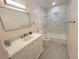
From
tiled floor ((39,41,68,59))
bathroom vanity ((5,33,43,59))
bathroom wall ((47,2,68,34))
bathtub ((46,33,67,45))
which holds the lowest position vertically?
tiled floor ((39,41,68,59))

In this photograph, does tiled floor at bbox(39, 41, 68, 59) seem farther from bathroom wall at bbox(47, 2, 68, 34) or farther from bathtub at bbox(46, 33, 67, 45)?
bathroom wall at bbox(47, 2, 68, 34)

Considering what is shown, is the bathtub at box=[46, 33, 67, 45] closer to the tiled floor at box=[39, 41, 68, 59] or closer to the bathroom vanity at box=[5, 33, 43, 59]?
the tiled floor at box=[39, 41, 68, 59]

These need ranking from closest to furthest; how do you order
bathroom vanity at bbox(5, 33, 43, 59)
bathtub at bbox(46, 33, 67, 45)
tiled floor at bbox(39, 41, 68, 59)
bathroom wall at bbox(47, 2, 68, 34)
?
bathroom vanity at bbox(5, 33, 43, 59), tiled floor at bbox(39, 41, 68, 59), bathtub at bbox(46, 33, 67, 45), bathroom wall at bbox(47, 2, 68, 34)

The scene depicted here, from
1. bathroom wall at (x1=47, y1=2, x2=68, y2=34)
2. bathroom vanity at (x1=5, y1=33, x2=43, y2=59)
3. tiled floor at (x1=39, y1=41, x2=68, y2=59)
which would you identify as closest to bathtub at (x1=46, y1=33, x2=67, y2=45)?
bathroom wall at (x1=47, y1=2, x2=68, y2=34)

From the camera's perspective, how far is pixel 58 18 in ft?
13.3

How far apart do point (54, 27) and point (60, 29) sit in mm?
425

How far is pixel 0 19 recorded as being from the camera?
4.75ft

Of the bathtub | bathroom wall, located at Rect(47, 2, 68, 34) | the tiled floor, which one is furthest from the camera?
bathroom wall, located at Rect(47, 2, 68, 34)

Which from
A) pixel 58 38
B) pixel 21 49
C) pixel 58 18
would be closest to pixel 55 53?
pixel 58 38

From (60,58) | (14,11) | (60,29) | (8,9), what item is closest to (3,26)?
(8,9)

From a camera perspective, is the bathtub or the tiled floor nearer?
the tiled floor

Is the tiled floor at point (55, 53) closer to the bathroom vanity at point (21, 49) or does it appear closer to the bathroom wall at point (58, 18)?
the bathroom vanity at point (21, 49)

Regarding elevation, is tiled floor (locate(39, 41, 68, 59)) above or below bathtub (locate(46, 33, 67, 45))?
below

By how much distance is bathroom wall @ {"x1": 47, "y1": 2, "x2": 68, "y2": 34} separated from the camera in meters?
3.73
